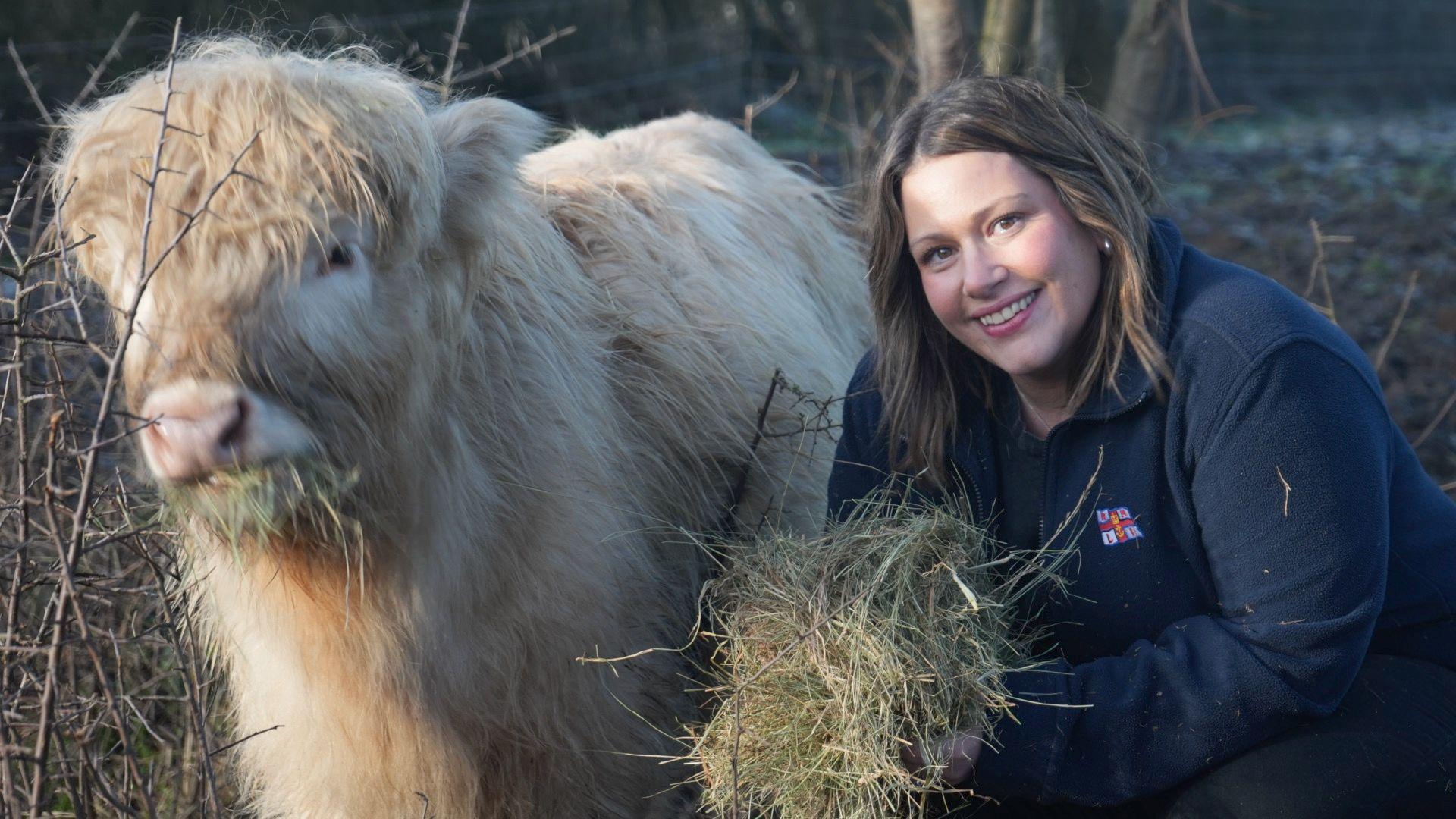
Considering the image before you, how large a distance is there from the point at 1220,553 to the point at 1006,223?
2.46 ft

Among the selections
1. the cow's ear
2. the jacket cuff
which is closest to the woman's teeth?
the jacket cuff

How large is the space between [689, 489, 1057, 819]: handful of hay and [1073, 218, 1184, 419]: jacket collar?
337mm

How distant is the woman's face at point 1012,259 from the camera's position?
8.64 ft

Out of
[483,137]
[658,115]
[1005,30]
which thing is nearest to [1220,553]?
[483,137]

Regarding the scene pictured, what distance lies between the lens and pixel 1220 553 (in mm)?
2494

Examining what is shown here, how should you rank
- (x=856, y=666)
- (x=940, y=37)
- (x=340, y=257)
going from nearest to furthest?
(x=340, y=257) < (x=856, y=666) < (x=940, y=37)

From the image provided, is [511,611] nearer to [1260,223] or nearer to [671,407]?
[671,407]

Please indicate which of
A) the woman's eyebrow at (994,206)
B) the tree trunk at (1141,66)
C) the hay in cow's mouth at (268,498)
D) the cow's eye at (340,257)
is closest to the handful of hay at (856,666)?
the woman's eyebrow at (994,206)

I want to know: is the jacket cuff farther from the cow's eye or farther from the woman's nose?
the cow's eye

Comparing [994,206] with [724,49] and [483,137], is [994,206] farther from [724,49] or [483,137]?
[724,49]

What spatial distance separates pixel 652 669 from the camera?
9.52 ft

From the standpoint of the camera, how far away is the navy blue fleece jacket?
2.39 m

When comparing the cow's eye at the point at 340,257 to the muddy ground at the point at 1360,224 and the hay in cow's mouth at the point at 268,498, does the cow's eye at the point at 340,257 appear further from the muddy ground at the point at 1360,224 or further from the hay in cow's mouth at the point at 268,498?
the muddy ground at the point at 1360,224

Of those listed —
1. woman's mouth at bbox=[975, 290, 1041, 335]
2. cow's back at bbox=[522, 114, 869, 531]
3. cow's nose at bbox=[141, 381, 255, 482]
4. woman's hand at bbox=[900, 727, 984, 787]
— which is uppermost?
cow's nose at bbox=[141, 381, 255, 482]
